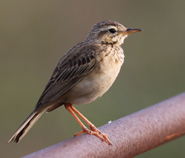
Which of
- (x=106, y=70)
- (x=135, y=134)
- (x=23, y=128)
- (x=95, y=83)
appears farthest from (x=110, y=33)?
(x=135, y=134)

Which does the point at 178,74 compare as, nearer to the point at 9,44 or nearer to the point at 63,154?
the point at 9,44

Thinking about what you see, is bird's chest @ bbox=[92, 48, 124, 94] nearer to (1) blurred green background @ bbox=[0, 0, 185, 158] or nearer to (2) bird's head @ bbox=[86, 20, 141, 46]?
(2) bird's head @ bbox=[86, 20, 141, 46]

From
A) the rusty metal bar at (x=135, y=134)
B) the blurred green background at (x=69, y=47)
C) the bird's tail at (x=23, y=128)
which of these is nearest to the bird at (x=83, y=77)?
the bird's tail at (x=23, y=128)

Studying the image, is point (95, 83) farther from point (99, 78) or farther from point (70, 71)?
point (70, 71)

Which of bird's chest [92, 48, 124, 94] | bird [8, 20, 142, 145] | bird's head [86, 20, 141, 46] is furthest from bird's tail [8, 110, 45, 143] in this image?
bird's head [86, 20, 141, 46]

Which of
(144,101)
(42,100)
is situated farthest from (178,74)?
(42,100)
